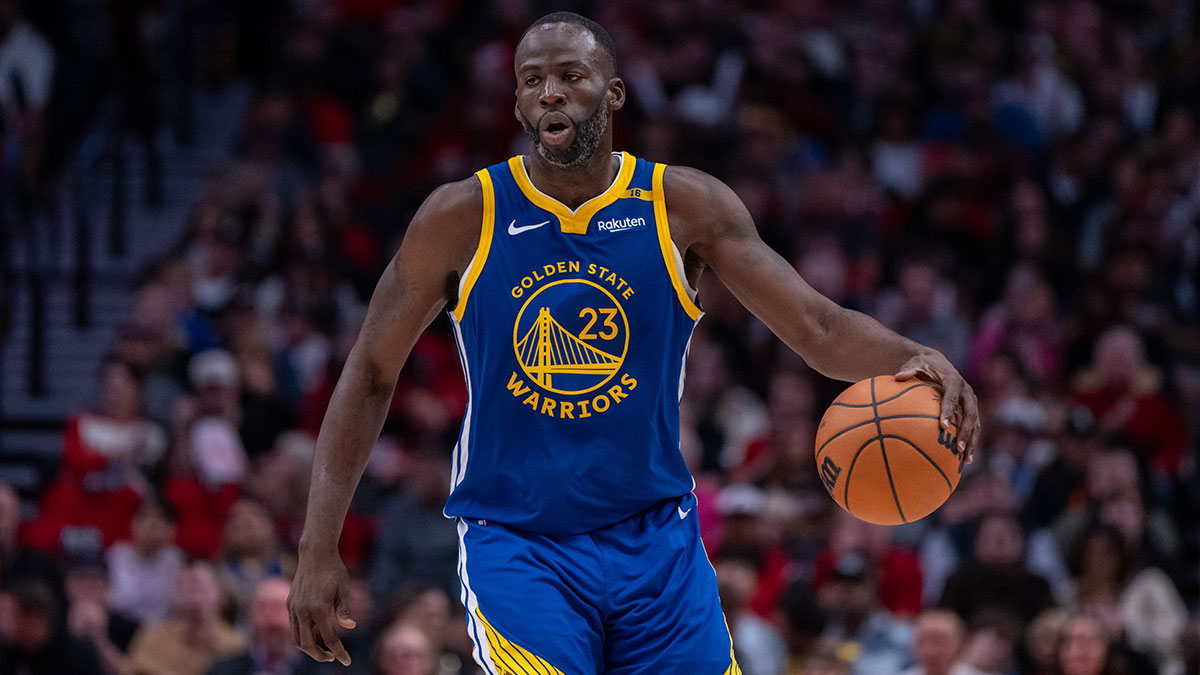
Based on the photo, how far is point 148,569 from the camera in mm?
9492

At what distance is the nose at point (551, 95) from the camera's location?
442 cm

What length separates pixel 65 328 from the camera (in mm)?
12773

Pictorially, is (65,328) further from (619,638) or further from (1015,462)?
(619,638)

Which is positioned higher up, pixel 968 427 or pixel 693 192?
pixel 693 192

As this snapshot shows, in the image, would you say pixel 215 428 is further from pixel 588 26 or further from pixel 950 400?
pixel 950 400

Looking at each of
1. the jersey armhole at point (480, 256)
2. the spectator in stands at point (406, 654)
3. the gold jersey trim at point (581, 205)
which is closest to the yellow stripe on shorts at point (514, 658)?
the jersey armhole at point (480, 256)

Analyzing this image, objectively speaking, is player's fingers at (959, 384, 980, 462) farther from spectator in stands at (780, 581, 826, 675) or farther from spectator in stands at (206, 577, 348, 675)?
spectator in stands at (206, 577, 348, 675)

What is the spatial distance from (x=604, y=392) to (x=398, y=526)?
567cm

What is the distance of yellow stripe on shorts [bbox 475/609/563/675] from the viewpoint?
4.17 m

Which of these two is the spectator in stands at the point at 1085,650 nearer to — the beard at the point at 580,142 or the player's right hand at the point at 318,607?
the beard at the point at 580,142

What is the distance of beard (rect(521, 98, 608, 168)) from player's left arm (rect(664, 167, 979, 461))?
26 centimetres

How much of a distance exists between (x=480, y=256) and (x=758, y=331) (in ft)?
22.3

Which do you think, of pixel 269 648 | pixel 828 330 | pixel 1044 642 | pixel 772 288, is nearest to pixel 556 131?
pixel 772 288

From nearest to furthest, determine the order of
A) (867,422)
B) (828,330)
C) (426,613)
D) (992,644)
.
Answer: (867,422) → (828,330) → (992,644) → (426,613)
